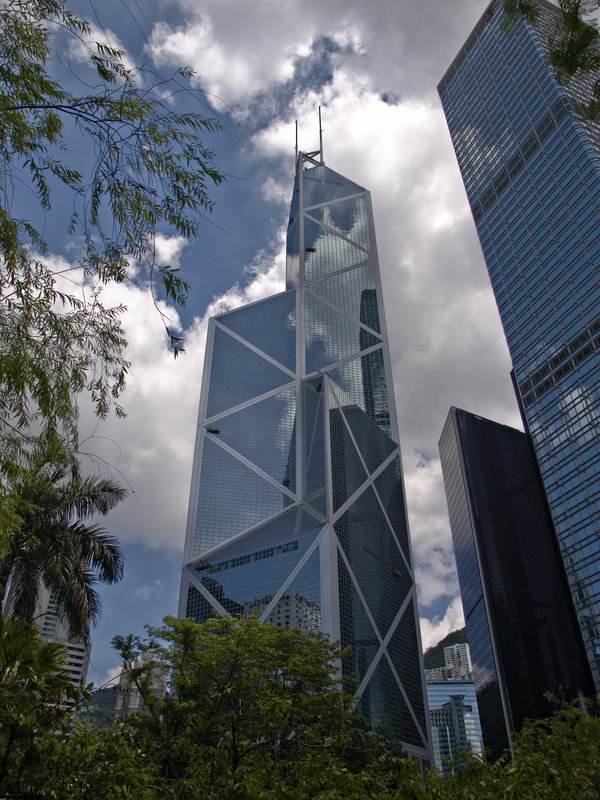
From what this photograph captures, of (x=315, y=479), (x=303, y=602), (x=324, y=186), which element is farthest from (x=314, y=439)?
(x=324, y=186)

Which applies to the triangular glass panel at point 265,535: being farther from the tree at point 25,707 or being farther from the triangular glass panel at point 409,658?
the tree at point 25,707

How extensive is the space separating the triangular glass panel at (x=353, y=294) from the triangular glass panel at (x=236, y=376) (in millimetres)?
15772

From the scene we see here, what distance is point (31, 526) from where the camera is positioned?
1504 centimetres

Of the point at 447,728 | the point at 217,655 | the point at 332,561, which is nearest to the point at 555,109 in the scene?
the point at 332,561

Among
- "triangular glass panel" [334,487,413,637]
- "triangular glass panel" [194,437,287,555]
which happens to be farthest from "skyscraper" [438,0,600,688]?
"triangular glass panel" [194,437,287,555]

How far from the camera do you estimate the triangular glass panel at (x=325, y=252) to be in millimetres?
89562

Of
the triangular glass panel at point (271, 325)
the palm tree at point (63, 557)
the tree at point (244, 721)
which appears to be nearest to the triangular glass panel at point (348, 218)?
the triangular glass panel at point (271, 325)

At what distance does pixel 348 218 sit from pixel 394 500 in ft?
172

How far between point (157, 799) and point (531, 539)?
313 feet

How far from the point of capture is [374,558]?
61656 millimetres

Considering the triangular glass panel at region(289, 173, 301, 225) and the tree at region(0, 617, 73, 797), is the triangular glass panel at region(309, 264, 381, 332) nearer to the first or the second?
the triangular glass panel at region(289, 173, 301, 225)

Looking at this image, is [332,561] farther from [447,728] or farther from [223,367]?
[447,728]

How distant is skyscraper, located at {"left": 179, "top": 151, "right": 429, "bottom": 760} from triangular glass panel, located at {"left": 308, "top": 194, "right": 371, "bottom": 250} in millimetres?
949

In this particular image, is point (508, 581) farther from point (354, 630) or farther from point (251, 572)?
point (251, 572)
